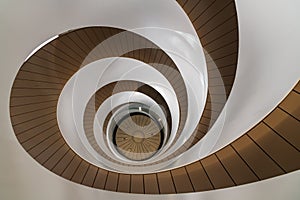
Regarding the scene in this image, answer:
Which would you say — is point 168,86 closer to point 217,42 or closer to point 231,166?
point 217,42

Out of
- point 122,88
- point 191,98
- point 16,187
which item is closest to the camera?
point 16,187

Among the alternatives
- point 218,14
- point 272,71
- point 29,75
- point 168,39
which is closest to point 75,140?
point 29,75

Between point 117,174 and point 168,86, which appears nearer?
point 117,174

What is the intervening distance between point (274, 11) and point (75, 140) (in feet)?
6.79

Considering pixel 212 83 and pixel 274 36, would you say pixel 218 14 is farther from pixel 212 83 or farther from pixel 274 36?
pixel 274 36

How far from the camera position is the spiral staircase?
1.35 meters

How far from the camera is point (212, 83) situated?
2.47m

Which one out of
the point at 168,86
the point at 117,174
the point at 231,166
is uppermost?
the point at 168,86

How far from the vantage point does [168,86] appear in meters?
3.69

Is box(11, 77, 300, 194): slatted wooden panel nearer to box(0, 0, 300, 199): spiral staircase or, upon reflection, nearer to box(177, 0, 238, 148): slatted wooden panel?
box(0, 0, 300, 199): spiral staircase

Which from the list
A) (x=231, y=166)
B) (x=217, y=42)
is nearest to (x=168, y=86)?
(x=217, y=42)

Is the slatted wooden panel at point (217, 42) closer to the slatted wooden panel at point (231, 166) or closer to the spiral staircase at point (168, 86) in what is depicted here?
the spiral staircase at point (168, 86)

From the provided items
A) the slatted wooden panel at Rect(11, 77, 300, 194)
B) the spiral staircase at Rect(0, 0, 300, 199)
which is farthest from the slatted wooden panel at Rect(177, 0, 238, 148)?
the slatted wooden panel at Rect(11, 77, 300, 194)

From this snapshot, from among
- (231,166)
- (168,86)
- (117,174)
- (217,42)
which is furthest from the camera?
(168,86)
